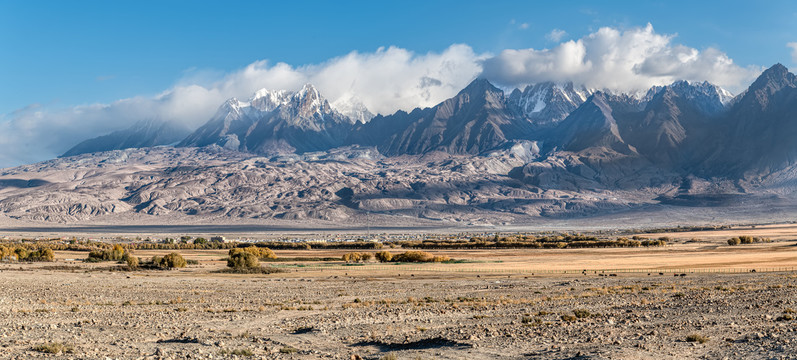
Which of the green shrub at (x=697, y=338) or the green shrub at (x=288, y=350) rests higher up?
the green shrub at (x=288, y=350)

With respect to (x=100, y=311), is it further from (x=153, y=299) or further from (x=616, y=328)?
(x=616, y=328)

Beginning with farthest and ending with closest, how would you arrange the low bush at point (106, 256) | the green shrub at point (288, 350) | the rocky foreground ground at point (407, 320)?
the low bush at point (106, 256), the green shrub at point (288, 350), the rocky foreground ground at point (407, 320)

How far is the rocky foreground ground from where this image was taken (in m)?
22.3

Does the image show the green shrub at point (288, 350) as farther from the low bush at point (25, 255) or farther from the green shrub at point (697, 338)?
the low bush at point (25, 255)

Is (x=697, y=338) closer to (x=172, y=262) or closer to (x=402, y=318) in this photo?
(x=402, y=318)

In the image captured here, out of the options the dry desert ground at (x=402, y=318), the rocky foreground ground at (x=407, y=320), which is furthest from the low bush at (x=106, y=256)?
the rocky foreground ground at (x=407, y=320)

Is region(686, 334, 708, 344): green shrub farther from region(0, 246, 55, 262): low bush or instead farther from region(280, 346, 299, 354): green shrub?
region(0, 246, 55, 262): low bush

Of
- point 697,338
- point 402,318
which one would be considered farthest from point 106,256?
point 697,338

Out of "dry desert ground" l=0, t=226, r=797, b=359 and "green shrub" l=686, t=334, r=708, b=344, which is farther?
"green shrub" l=686, t=334, r=708, b=344

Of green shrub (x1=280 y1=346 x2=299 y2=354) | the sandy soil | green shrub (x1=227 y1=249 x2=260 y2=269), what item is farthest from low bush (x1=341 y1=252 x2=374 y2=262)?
green shrub (x1=280 y1=346 x2=299 y2=354)

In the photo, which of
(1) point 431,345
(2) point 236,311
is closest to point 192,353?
(1) point 431,345

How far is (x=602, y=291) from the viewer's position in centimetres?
4312

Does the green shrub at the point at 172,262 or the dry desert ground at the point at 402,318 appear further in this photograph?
the green shrub at the point at 172,262

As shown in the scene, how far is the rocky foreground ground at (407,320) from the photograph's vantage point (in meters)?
22.3
